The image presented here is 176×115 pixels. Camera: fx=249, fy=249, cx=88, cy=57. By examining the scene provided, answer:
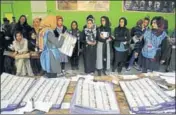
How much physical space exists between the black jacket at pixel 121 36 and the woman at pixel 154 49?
20 centimetres

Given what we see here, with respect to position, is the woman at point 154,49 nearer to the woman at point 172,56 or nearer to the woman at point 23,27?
the woman at point 172,56

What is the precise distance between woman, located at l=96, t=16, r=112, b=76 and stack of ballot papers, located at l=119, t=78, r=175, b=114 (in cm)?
167

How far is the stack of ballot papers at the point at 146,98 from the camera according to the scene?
23.8 inches

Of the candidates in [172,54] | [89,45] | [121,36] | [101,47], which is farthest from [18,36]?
[172,54]

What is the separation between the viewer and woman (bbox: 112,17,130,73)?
2.43 m

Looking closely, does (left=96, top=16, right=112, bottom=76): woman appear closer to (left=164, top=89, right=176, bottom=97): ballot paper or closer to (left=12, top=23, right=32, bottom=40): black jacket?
(left=12, top=23, right=32, bottom=40): black jacket

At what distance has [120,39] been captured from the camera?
2.50 metres

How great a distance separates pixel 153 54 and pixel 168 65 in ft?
1.27

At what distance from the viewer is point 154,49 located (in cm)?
229

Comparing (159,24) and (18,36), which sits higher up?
(159,24)

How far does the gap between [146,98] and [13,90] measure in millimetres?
374

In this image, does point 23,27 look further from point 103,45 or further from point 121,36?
point 121,36

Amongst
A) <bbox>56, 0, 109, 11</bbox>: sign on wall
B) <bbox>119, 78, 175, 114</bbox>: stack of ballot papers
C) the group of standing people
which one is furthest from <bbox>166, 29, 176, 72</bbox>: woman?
<bbox>119, 78, 175, 114</bbox>: stack of ballot papers

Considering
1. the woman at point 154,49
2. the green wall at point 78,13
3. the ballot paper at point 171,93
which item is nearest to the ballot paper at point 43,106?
the ballot paper at point 171,93
